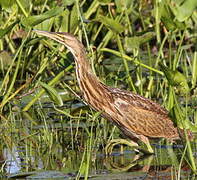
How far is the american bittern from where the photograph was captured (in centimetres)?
645

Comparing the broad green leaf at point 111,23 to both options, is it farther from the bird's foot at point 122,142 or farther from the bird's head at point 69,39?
the bird's foot at point 122,142

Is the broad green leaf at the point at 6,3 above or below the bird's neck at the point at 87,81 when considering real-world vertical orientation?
above

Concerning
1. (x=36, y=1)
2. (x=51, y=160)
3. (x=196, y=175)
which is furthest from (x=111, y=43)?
(x=196, y=175)

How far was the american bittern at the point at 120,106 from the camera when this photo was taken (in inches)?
254

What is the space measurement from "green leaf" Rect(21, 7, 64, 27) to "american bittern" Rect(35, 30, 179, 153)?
0.10 metres

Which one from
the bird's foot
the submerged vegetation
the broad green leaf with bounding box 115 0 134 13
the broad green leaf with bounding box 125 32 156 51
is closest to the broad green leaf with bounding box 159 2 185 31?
the submerged vegetation

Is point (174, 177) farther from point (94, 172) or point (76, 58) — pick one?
point (76, 58)

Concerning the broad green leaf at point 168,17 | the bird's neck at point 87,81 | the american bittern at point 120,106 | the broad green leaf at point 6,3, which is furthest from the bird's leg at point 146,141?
the broad green leaf at point 6,3

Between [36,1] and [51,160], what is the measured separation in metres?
2.05

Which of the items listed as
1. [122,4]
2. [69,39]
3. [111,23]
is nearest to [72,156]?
[69,39]

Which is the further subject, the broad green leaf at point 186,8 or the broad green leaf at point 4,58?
the broad green leaf at point 4,58

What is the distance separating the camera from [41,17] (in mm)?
6367

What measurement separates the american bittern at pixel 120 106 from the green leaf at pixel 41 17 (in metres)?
0.10

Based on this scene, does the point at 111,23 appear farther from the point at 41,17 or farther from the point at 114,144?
the point at 114,144
